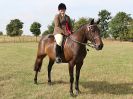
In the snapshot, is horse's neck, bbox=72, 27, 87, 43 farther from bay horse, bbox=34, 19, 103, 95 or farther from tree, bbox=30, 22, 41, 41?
tree, bbox=30, 22, 41, 41

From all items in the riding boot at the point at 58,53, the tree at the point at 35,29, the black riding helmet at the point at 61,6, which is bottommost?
the riding boot at the point at 58,53

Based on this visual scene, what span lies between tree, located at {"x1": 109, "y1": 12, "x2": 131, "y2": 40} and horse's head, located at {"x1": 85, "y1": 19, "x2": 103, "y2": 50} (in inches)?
3927

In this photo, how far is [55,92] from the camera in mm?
10992

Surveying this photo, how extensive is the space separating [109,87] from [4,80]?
4479 millimetres

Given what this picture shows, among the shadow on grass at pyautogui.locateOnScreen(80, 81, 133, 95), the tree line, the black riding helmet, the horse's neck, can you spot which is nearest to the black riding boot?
the horse's neck

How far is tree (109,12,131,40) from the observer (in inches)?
4462

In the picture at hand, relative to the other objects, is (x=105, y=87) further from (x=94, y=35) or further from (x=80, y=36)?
(x=94, y=35)

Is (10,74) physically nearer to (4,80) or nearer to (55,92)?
(4,80)

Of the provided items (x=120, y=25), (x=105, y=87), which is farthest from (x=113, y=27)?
(x=105, y=87)

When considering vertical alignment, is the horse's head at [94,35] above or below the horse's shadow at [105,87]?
above

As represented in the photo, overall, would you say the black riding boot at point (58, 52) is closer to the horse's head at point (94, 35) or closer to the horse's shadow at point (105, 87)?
the horse's head at point (94, 35)

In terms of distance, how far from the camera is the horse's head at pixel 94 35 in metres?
A: 9.76

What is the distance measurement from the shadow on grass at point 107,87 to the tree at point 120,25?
3819 inches

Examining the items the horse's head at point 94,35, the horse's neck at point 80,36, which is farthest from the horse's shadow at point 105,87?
the horse's head at point 94,35
